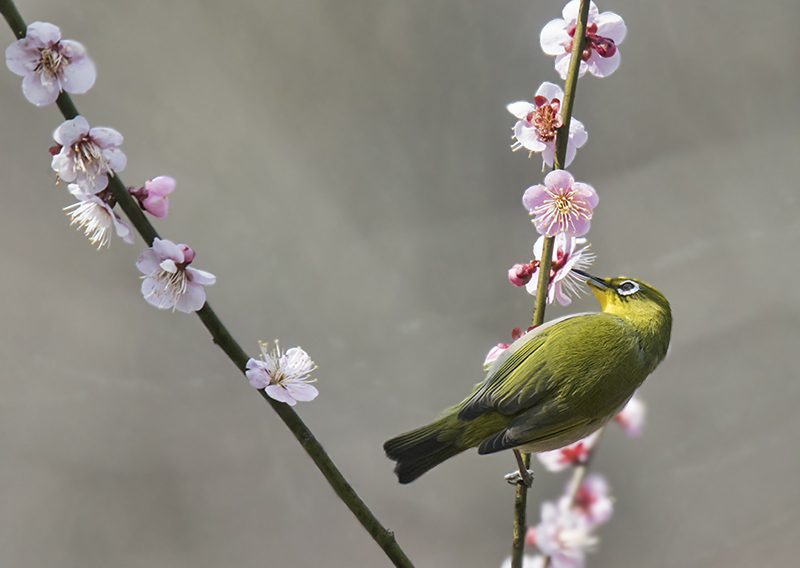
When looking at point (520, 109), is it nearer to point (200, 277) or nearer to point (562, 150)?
point (562, 150)

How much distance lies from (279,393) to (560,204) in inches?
9.7

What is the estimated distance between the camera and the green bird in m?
0.48

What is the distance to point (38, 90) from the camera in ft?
1.11

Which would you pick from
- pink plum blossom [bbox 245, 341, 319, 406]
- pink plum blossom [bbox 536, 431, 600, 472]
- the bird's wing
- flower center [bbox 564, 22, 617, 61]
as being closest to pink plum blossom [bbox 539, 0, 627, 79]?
flower center [bbox 564, 22, 617, 61]

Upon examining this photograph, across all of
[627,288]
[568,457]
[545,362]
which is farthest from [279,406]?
[568,457]

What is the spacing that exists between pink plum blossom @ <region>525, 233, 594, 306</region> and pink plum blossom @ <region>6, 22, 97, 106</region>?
331 millimetres

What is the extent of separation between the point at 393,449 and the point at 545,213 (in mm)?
217

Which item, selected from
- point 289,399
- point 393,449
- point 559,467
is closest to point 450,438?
point 393,449

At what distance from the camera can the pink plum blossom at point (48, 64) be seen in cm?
34

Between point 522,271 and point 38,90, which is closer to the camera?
point 38,90

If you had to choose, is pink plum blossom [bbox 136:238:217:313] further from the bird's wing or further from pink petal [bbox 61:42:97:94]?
the bird's wing

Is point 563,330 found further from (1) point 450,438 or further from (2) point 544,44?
(2) point 544,44

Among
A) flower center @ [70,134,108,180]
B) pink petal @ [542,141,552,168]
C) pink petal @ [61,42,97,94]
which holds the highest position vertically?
pink petal @ [542,141,552,168]

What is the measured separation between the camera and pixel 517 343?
0.49 m
